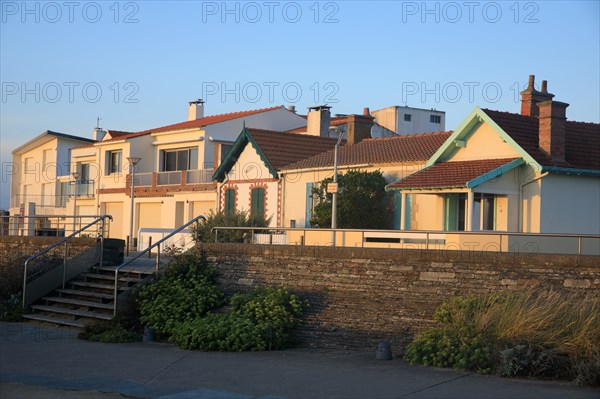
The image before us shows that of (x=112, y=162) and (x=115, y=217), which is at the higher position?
(x=112, y=162)

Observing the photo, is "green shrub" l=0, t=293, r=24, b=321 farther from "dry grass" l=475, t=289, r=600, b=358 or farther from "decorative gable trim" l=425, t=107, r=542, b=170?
"decorative gable trim" l=425, t=107, r=542, b=170

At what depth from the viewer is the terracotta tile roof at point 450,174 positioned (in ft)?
79.9

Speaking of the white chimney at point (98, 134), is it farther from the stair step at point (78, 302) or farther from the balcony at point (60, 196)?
the stair step at point (78, 302)

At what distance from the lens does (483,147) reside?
25906mm

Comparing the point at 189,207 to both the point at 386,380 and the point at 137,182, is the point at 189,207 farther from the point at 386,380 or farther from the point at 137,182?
the point at 386,380

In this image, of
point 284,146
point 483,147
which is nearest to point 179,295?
point 483,147

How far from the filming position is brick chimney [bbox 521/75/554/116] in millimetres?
29438

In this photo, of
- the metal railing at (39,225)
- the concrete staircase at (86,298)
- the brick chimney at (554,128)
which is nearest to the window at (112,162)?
the metal railing at (39,225)

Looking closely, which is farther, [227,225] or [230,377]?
[227,225]

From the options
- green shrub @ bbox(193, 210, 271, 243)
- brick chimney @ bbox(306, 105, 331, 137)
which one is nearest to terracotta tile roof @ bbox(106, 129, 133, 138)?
brick chimney @ bbox(306, 105, 331, 137)

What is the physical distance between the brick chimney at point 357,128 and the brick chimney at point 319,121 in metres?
6.10

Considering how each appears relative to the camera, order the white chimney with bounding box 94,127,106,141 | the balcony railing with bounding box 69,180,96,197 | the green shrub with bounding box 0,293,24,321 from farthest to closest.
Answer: the white chimney with bounding box 94,127,106,141 → the balcony railing with bounding box 69,180,96,197 → the green shrub with bounding box 0,293,24,321

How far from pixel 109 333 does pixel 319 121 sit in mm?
27905

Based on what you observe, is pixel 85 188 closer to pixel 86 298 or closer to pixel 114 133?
pixel 114 133
